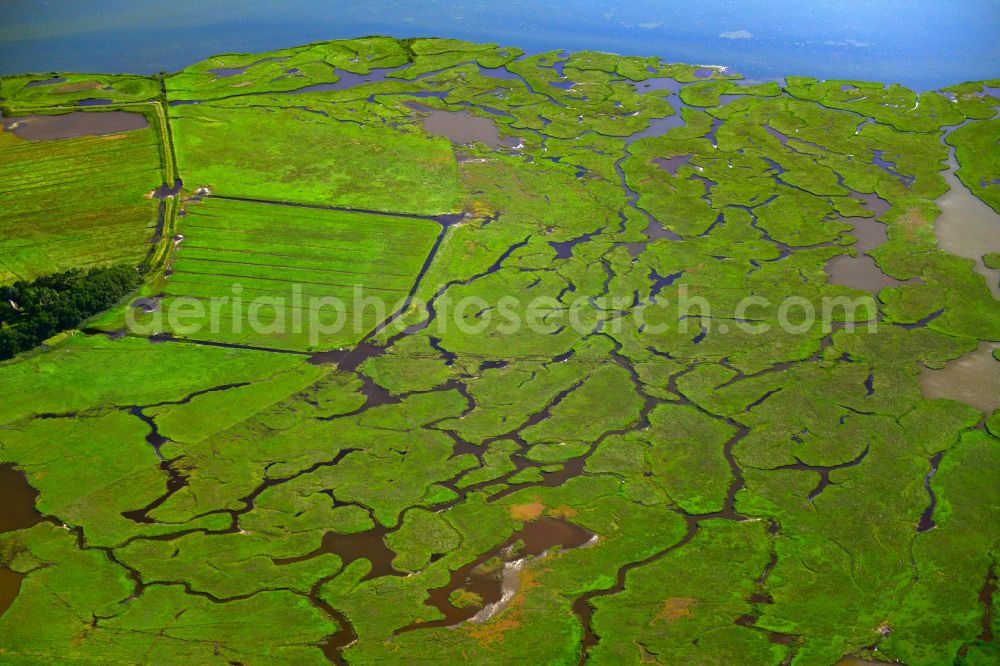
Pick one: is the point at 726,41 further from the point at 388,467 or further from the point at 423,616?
the point at 423,616

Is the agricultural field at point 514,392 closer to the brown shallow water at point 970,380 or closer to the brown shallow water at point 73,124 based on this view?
the brown shallow water at point 970,380

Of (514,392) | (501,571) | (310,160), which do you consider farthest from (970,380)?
(310,160)

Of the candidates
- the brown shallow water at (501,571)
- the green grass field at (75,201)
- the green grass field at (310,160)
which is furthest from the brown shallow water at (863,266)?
the green grass field at (75,201)

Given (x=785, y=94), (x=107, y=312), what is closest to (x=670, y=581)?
(x=107, y=312)

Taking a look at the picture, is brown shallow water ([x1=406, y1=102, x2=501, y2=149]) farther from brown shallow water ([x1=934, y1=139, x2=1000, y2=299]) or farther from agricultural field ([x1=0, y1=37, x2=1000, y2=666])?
brown shallow water ([x1=934, y1=139, x2=1000, y2=299])

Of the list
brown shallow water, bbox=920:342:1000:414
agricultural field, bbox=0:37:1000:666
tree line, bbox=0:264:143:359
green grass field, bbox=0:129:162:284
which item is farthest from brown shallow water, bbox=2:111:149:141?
brown shallow water, bbox=920:342:1000:414
